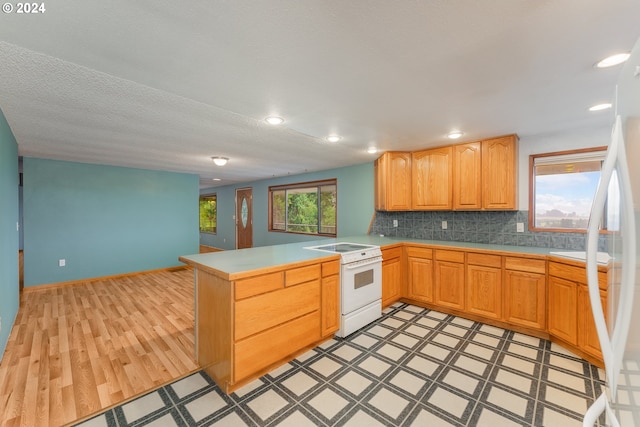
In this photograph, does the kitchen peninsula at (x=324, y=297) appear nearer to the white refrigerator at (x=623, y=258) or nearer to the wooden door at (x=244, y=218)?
the white refrigerator at (x=623, y=258)

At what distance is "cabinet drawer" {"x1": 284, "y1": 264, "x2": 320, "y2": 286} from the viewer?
220 centimetres

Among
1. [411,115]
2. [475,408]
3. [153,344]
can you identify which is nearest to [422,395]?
[475,408]

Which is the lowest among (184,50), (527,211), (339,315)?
(339,315)

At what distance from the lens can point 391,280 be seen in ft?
11.2

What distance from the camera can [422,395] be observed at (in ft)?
5.99

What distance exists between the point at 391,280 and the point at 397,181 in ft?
4.79

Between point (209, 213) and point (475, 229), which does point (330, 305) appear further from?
point (209, 213)

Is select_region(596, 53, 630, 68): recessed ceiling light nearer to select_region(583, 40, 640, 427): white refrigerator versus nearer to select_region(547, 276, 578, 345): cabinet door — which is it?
select_region(583, 40, 640, 427): white refrigerator

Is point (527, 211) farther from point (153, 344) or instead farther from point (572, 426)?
point (153, 344)

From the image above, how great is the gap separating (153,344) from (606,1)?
12.6 feet

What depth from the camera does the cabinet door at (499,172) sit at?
3.02 m

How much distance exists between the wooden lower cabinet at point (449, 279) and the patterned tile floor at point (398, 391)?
0.62m

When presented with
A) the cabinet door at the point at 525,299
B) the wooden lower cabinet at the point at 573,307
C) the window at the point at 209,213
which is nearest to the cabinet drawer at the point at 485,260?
the cabinet door at the point at 525,299

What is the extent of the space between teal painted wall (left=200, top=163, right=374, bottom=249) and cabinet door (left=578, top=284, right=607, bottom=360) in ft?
9.05
